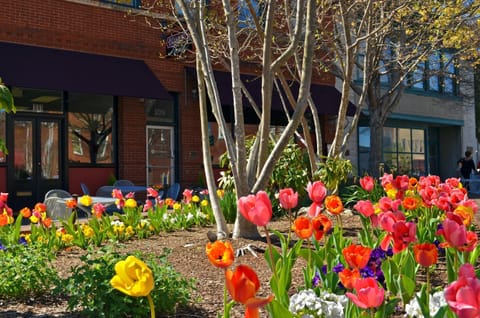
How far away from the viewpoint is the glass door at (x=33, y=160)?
1317 cm

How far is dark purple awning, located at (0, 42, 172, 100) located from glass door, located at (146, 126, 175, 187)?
5.12 feet

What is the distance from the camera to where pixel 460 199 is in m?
4.33

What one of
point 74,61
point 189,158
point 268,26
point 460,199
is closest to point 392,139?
point 189,158

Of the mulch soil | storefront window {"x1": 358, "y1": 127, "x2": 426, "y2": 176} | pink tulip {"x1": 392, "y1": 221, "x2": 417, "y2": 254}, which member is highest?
storefront window {"x1": 358, "y1": 127, "x2": 426, "y2": 176}

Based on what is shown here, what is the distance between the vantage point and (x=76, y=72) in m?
13.2

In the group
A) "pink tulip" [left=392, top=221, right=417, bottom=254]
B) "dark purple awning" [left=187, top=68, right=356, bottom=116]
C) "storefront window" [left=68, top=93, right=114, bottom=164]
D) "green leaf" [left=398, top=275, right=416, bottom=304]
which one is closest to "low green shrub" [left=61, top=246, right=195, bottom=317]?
"green leaf" [left=398, top=275, right=416, bottom=304]

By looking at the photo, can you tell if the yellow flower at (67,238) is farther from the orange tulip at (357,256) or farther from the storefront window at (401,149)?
the storefront window at (401,149)

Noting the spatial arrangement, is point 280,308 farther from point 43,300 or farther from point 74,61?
point 74,61

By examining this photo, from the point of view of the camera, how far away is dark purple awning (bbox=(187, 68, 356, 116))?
1570 centimetres

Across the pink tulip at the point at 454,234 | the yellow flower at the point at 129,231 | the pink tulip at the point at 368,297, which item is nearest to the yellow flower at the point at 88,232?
the yellow flower at the point at 129,231

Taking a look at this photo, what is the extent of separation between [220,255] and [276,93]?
14856 mm

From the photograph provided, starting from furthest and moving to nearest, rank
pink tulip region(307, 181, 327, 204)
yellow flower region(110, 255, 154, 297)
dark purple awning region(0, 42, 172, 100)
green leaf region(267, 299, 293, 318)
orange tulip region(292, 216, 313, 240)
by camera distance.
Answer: dark purple awning region(0, 42, 172, 100), pink tulip region(307, 181, 327, 204), orange tulip region(292, 216, 313, 240), green leaf region(267, 299, 293, 318), yellow flower region(110, 255, 154, 297)

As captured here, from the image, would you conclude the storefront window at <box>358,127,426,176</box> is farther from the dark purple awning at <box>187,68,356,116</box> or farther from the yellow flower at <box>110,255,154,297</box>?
the yellow flower at <box>110,255,154,297</box>

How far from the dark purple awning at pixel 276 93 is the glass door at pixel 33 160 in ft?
14.0
